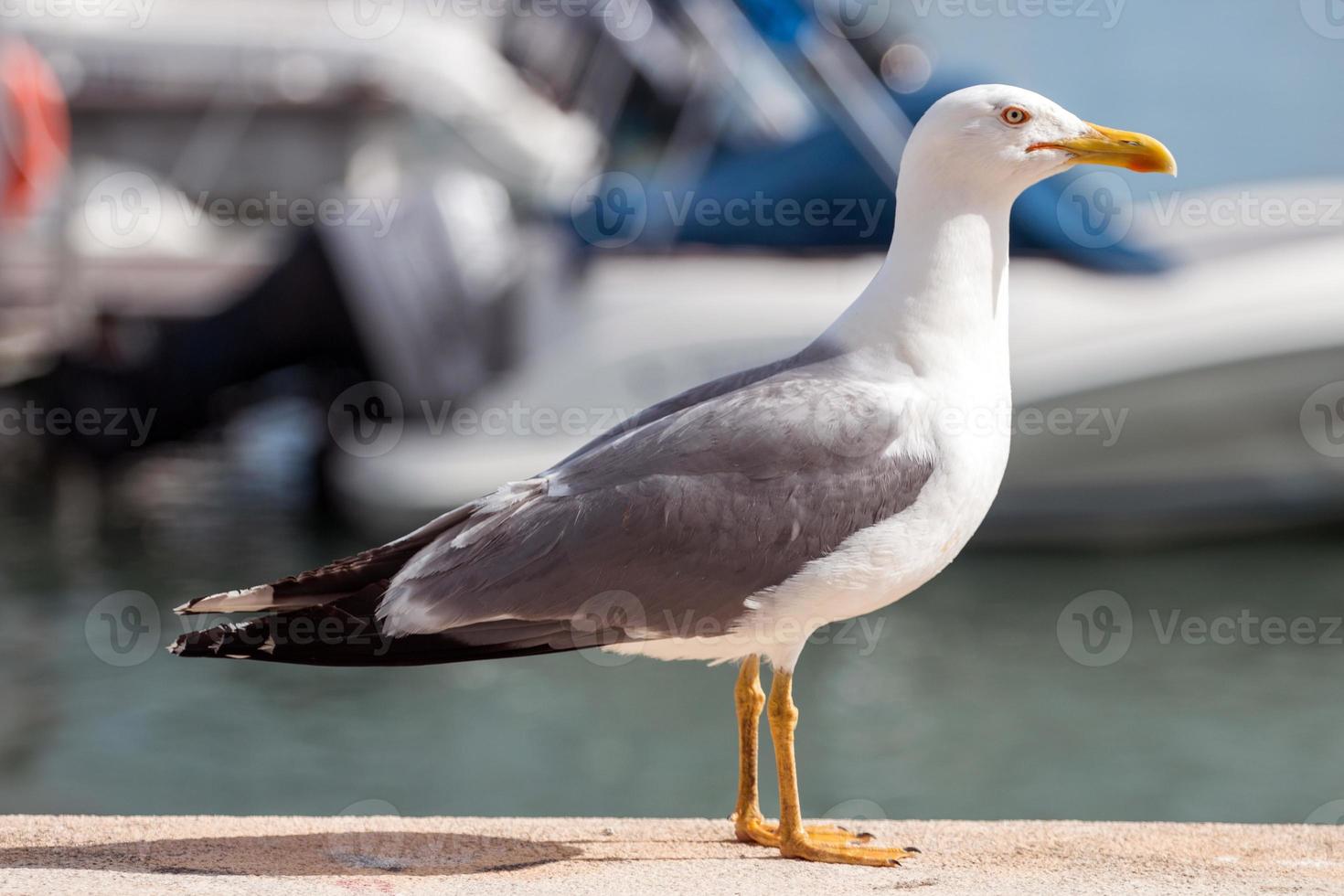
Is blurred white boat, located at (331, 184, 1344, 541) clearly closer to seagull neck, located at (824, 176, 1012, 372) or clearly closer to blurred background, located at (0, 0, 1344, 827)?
blurred background, located at (0, 0, 1344, 827)

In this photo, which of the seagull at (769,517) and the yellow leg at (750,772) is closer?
the seagull at (769,517)

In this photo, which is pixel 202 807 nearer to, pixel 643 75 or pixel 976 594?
pixel 976 594

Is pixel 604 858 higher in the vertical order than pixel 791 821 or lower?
lower

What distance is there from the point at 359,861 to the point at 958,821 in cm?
220

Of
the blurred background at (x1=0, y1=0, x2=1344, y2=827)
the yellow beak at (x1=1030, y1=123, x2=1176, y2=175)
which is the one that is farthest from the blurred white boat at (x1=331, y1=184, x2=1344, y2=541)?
the yellow beak at (x1=1030, y1=123, x2=1176, y2=175)

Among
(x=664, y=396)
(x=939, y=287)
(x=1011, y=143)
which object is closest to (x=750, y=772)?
(x=939, y=287)

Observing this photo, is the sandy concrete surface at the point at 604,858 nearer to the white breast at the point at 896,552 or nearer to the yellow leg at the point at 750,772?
the yellow leg at the point at 750,772

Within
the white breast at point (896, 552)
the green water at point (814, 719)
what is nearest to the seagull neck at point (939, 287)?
the white breast at point (896, 552)

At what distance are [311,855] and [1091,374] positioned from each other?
12093 millimetres

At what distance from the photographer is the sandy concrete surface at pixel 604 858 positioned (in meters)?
4.26

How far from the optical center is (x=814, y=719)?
12.1 metres

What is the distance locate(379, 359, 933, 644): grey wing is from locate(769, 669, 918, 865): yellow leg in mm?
443

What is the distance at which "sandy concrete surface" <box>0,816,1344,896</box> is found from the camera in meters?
4.26

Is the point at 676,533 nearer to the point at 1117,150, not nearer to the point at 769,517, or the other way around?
the point at 769,517
